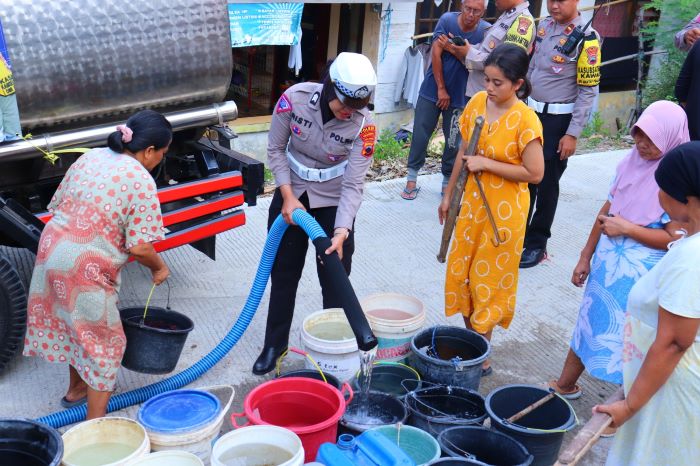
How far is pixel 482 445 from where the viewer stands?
335 centimetres

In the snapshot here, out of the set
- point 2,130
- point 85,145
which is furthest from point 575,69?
point 2,130

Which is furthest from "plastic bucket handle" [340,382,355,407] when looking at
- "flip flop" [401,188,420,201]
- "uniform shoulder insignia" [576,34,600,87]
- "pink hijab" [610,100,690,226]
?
"flip flop" [401,188,420,201]

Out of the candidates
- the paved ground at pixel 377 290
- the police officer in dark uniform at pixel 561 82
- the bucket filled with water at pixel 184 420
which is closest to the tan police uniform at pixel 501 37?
the police officer in dark uniform at pixel 561 82

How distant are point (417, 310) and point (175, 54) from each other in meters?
2.13

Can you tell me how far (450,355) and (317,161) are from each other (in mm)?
1290

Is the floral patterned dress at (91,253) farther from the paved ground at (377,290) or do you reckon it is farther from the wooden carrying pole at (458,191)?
the wooden carrying pole at (458,191)

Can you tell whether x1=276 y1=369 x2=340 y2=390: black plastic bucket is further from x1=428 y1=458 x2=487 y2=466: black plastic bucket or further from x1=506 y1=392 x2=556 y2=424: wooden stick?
x1=506 y1=392 x2=556 y2=424: wooden stick

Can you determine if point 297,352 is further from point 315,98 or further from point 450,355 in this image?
point 315,98

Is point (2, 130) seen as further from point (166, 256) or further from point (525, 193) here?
point (525, 193)

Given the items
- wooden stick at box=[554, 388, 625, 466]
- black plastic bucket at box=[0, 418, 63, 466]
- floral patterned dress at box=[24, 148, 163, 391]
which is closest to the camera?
wooden stick at box=[554, 388, 625, 466]

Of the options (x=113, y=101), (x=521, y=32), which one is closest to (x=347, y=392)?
(x=113, y=101)

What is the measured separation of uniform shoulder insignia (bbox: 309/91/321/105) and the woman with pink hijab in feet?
5.10

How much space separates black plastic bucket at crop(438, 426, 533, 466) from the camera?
10.7 ft

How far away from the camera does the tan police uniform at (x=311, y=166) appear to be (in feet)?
12.8
